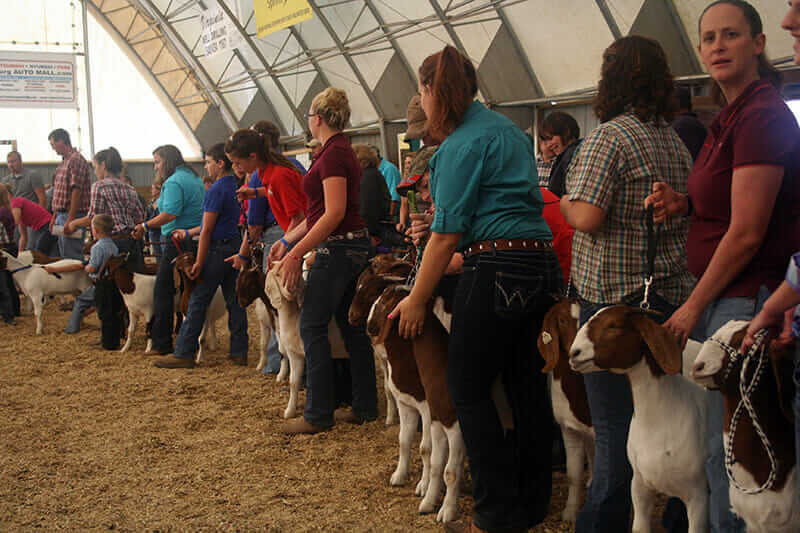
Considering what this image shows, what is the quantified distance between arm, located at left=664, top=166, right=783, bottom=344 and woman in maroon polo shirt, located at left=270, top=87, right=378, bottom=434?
2.37 m

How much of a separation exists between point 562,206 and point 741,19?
2.49 ft

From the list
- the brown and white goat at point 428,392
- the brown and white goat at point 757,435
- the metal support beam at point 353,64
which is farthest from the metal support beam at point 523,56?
the brown and white goat at point 757,435

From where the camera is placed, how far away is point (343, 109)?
4211mm

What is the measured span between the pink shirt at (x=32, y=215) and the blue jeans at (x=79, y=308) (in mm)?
1956

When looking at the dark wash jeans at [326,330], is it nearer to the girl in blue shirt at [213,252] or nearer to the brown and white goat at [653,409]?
the girl in blue shirt at [213,252]

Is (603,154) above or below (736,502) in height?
above

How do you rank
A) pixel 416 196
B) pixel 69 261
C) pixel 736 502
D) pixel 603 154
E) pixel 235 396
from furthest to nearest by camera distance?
pixel 69 261 → pixel 235 396 → pixel 416 196 → pixel 603 154 → pixel 736 502

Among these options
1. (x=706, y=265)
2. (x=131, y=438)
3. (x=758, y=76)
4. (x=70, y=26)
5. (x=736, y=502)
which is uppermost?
(x=70, y=26)

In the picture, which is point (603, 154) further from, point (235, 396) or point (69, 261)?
point (69, 261)

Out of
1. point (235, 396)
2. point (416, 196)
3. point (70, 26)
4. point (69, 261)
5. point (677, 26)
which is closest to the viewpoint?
point (416, 196)

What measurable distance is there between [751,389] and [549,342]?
29.6 inches

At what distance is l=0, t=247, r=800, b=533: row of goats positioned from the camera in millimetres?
1889

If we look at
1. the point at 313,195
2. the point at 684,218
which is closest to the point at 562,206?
the point at 684,218

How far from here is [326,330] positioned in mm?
4344
